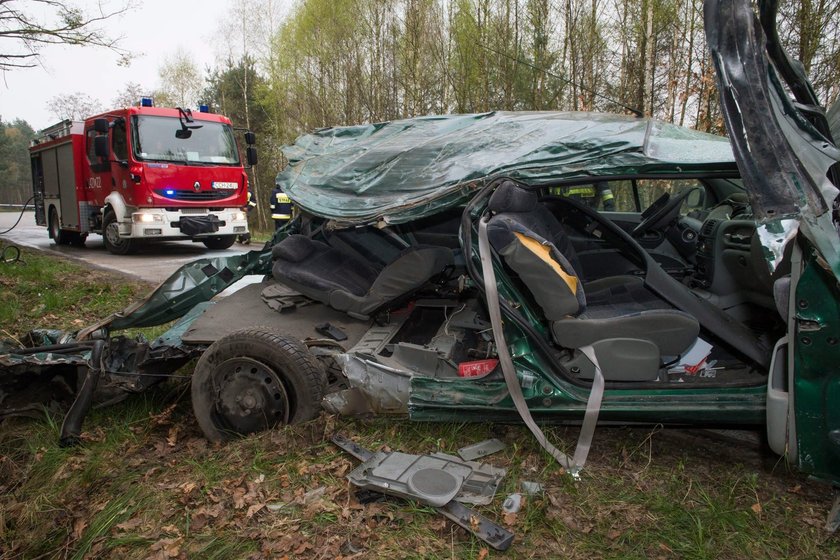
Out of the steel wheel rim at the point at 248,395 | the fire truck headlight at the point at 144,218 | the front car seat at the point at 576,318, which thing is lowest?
the steel wheel rim at the point at 248,395

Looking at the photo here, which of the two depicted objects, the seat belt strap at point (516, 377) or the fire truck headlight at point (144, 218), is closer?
the seat belt strap at point (516, 377)

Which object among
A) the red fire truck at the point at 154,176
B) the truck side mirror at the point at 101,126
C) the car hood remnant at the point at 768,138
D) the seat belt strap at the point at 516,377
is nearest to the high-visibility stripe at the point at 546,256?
the seat belt strap at the point at 516,377

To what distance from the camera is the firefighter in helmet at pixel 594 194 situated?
3.74 meters

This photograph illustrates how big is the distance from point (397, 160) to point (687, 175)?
4.99ft

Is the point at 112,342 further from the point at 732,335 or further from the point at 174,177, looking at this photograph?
the point at 174,177

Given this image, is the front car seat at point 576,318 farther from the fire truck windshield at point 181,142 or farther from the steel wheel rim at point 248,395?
the fire truck windshield at point 181,142

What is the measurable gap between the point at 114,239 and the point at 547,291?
428 inches

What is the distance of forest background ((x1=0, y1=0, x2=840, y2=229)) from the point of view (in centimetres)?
1066

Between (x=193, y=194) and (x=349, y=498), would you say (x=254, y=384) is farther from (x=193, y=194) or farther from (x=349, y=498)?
(x=193, y=194)

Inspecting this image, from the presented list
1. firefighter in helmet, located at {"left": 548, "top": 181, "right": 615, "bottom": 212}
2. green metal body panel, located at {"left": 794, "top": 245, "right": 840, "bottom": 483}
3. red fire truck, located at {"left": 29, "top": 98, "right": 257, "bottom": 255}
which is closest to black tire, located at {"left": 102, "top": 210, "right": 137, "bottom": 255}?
red fire truck, located at {"left": 29, "top": 98, "right": 257, "bottom": 255}

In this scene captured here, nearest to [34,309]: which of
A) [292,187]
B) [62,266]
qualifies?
[62,266]

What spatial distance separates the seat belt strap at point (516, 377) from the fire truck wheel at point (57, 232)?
1341cm

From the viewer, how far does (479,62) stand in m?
14.2

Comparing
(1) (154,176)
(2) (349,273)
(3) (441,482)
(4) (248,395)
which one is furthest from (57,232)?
(3) (441,482)
